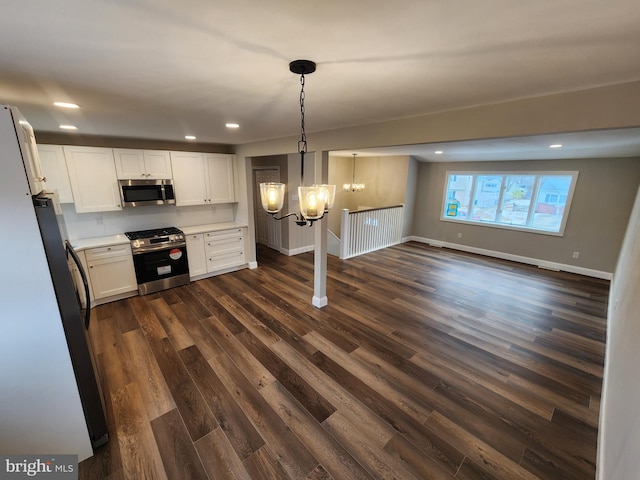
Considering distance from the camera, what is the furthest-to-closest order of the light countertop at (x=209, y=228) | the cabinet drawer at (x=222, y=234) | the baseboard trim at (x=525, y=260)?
1. the baseboard trim at (x=525, y=260)
2. the cabinet drawer at (x=222, y=234)
3. the light countertop at (x=209, y=228)

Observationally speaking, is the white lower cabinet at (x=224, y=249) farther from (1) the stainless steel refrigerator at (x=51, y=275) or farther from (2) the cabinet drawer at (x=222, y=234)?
(1) the stainless steel refrigerator at (x=51, y=275)

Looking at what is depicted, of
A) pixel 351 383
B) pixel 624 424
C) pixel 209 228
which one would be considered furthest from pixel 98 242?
pixel 624 424

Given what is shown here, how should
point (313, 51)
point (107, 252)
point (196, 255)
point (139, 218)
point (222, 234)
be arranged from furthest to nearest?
point (222, 234) → point (196, 255) → point (139, 218) → point (107, 252) → point (313, 51)

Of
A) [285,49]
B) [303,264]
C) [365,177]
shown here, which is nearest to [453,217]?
[365,177]

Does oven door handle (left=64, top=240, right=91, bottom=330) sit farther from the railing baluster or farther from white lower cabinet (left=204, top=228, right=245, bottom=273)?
the railing baluster

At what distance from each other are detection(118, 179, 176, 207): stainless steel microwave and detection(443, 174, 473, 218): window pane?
6262 mm

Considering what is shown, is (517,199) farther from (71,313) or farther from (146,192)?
(71,313)

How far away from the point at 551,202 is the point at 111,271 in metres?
8.04

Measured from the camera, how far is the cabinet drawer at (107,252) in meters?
3.58

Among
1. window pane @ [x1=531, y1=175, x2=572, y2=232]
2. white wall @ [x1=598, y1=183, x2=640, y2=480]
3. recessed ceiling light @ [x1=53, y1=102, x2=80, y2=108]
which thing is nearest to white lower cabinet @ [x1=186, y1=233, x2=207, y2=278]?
recessed ceiling light @ [x1=53, y1=102, x2=80, y2=108]

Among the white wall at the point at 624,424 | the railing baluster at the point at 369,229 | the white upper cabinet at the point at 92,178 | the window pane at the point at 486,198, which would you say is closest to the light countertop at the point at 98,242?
the white upper cabinet at the point at 92,178

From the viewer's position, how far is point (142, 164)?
405 cm

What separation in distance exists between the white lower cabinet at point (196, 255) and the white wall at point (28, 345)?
2927 mm

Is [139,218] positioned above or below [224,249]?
above
